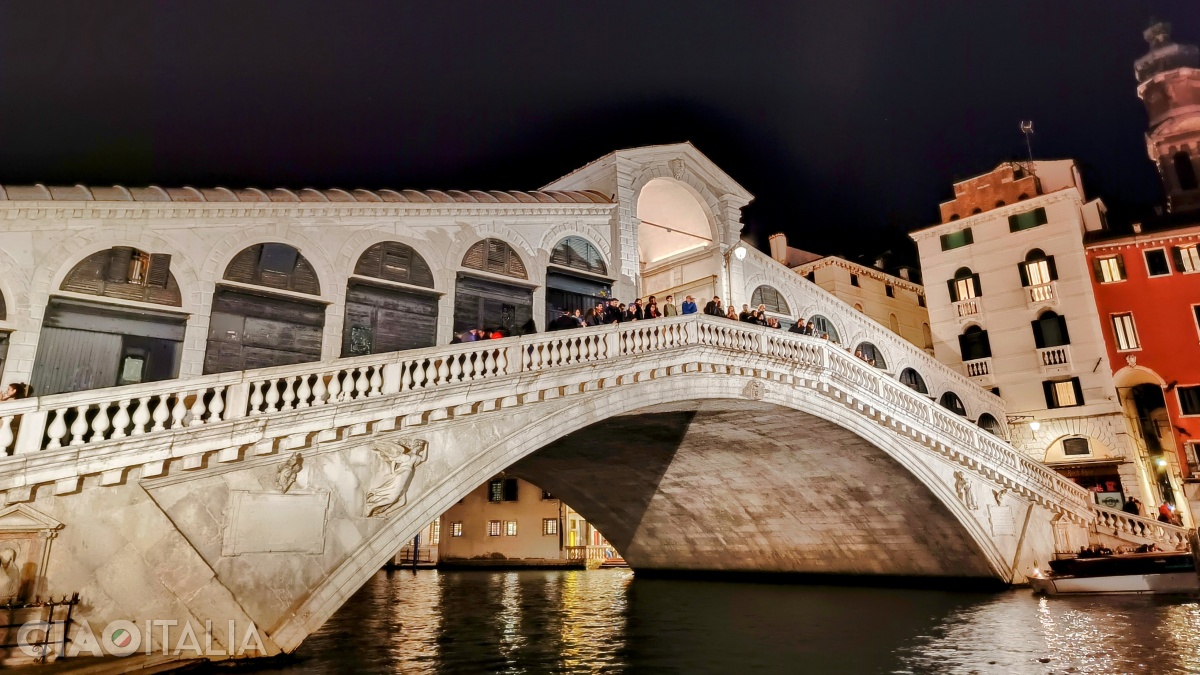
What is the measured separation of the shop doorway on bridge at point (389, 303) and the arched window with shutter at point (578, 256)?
356 cm

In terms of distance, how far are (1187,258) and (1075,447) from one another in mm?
8447

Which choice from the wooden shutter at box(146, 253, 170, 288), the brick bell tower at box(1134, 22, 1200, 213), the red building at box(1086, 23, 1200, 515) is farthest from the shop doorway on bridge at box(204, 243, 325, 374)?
the brick bell tower at box(1134, 22, 1200, 213)

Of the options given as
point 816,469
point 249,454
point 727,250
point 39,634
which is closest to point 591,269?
point 727,250

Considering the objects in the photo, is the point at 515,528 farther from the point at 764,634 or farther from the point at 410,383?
the point at 410,383

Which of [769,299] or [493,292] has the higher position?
[769,299]

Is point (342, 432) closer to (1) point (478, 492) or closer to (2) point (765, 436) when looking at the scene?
(2) point (765, 436)

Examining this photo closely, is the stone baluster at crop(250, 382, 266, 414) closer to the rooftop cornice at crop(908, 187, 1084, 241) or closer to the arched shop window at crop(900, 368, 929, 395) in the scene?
the arched shop window at crop(900, 368, 929, 395)

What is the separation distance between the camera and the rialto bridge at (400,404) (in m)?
8.75

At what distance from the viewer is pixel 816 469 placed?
753 inches

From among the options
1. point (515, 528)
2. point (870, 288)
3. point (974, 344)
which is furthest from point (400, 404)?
point (870, 288)

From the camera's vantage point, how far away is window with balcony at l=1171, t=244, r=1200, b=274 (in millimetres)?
26344

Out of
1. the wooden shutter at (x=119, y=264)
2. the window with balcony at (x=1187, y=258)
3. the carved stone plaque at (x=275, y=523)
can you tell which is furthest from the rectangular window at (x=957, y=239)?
the wooden shutter at (x=119, y=264)

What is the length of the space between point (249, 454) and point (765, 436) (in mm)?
12336

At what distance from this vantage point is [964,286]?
30219mm
